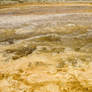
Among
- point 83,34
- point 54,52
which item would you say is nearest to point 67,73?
point 54,52

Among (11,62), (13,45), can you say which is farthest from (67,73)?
(13,45)

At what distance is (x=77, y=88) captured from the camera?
3.12 ft

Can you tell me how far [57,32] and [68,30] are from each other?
0.19 meters

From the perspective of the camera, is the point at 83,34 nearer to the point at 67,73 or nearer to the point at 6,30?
the point at 67,73

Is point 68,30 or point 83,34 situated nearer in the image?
point 83,34

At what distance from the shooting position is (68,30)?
2.18 meters

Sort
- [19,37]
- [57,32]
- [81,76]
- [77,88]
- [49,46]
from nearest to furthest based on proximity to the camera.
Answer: [77,88], [81,76], [49,46], [19,37], [57,32]

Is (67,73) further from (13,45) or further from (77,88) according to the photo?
(13,45)

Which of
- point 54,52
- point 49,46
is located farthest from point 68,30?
point 54,52

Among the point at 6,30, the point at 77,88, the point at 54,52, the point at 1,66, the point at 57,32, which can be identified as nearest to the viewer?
the point at 77,88

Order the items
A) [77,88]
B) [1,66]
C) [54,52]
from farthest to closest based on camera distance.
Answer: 1. [54,52]
2. [1,66]
3. [77,88]

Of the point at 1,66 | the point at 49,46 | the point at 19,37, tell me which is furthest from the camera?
the point at 19,37

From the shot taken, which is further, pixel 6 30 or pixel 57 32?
pixel 6 30

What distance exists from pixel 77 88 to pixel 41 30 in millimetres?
1397
